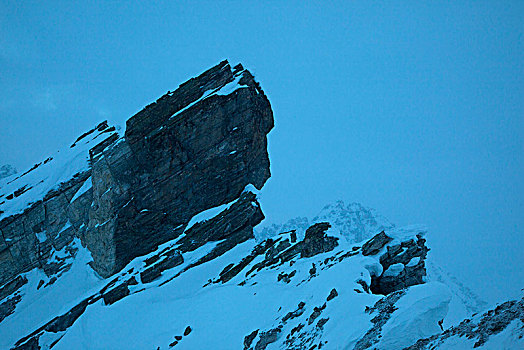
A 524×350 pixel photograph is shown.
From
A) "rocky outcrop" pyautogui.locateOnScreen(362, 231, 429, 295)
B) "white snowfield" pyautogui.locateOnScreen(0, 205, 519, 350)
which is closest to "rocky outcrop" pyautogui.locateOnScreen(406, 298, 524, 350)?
"white snowfield" pyautogui.locateOnScreen(0, 205, 519, 350)

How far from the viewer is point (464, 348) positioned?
9977mm

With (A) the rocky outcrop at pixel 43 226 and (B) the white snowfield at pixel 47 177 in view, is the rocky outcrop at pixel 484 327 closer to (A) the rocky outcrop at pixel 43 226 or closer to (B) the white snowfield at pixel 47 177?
(A) the rocky outcrop at pixel 43 226

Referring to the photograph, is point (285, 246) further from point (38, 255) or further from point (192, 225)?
point (38, 255)

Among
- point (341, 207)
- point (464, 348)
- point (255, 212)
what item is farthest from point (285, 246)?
point (341, 207)

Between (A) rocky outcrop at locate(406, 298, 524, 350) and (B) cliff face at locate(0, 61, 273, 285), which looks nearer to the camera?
(A) rocky outcrop at locate(406, 298, 524, 350)

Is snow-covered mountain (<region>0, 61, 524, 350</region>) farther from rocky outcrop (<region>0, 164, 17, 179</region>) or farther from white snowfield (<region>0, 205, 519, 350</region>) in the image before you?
rocky outcrop (<region>0, 164, 17, 179</region>)

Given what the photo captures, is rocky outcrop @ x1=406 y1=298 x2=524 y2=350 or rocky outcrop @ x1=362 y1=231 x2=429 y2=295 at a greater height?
rocky outcrop @ x1=362 y1=231 x2=429 y2=295

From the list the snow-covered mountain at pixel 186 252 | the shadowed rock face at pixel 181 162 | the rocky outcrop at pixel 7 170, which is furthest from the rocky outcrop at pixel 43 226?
the rocky outcrop at pixel 7 170

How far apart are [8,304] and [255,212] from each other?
1273 inches

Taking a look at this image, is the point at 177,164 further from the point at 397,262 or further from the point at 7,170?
the point at 7,170

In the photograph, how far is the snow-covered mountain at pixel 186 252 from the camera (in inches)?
902

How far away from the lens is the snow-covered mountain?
2292cm

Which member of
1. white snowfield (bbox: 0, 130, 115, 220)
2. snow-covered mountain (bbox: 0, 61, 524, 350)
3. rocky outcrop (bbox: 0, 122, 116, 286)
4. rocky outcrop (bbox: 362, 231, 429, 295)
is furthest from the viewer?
white snowfield (bbox: 0, 130, 115, 220)

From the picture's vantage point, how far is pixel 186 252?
41.3m
